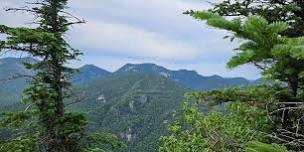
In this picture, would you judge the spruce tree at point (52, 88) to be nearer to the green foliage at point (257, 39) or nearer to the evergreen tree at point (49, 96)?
the evergreen tree at point (49, 96)

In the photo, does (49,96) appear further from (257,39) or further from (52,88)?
(257,39)

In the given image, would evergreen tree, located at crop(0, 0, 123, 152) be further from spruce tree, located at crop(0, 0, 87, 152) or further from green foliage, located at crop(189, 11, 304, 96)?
green foliage, located at crop(189, 11, 304, 96)

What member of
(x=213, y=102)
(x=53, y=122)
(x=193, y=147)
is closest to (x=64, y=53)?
(x=53, y=122)

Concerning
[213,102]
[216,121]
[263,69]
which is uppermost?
[263,69]

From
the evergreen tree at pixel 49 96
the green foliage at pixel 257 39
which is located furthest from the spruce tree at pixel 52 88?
the green foliage at pixel 257 39

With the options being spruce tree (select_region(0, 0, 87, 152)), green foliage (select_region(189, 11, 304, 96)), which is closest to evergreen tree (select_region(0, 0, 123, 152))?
spruce tree (select_region(0, 0, 87, 152))

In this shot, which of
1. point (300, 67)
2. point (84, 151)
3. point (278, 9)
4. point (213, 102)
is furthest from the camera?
point (84, 151)

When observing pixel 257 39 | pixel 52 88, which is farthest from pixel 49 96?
pixel 257 39

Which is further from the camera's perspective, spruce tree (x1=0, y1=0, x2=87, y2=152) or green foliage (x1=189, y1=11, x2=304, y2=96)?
spruce tree (x1=0, y1=0, x2=87, y2=152)

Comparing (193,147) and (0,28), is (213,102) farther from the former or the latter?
(193,147)

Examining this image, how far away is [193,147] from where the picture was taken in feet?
74.2

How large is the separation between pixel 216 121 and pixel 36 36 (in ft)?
33.9

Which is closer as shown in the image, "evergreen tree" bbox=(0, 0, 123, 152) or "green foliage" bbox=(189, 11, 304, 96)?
"green foliage" bbox=(189, 11, 304, 96)

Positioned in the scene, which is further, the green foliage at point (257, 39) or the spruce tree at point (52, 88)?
the spruce tree at point (52, 88)
